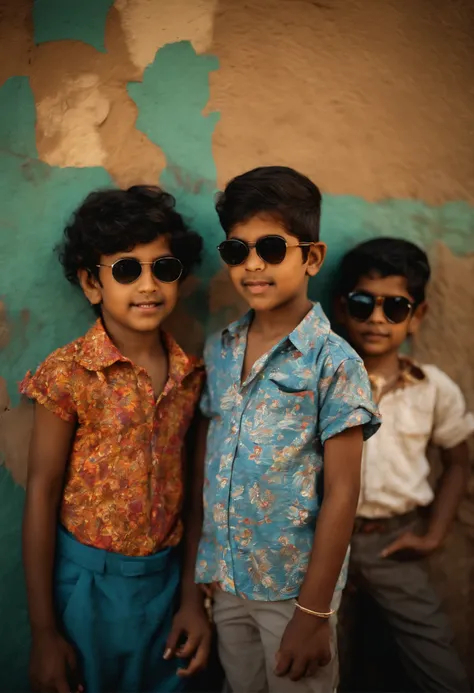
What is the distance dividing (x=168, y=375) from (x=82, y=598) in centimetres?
66

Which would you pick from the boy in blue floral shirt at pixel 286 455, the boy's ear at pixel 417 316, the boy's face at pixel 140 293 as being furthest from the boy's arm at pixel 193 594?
the boy's ear at pixel 417 316

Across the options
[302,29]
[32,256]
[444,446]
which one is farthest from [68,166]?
[444,446]

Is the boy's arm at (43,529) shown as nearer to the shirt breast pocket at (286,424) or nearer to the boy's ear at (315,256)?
the shirt breast pocket at (286,424)

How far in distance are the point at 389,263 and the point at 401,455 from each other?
2.01 feet

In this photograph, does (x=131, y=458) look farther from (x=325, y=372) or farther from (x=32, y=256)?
(x=32, y=256)

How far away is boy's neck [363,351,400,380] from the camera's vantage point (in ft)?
6.36

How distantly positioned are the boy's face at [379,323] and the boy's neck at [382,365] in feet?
0.12

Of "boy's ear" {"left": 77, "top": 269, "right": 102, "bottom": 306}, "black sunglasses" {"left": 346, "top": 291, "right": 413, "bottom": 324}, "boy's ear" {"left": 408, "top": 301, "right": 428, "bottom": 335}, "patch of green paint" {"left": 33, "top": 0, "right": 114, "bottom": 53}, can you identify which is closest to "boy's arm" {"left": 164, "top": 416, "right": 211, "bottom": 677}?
"boy's ear" {"left": 77, "top": 269, "right": 102, "bottom": 306}

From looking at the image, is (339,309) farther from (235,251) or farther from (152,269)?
(152,269)

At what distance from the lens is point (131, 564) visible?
64.3 inches

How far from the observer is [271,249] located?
1.56 metres

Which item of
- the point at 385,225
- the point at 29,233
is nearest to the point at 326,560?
the point at 385,225

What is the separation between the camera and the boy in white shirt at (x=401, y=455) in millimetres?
1840

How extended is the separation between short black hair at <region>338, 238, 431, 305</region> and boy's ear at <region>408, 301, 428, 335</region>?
0.14 feet
